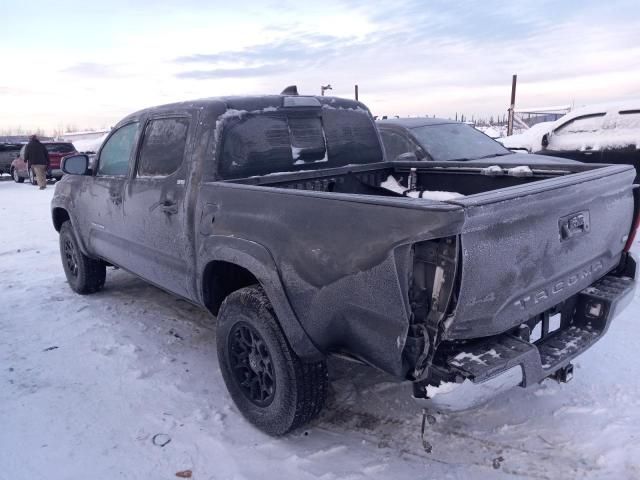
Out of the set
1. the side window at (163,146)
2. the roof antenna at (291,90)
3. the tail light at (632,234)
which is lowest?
the tail light at (632,234)

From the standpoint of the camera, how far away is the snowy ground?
8.98 ft

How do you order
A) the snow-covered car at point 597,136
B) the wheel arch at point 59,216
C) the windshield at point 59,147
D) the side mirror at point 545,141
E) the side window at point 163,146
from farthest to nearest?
the windshield at point 59,147
the side mirror at point 545,141
the snow-covered car at point 597,136
the wheel arch at point 59,216
the side window at point 163,146

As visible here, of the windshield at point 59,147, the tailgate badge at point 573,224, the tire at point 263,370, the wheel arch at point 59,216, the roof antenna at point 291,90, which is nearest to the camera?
the tailgate badge at point 573,224

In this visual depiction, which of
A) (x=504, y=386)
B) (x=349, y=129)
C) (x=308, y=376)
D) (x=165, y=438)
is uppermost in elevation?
(x=349, y=129)

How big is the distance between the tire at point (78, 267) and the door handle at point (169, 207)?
7.02 feet

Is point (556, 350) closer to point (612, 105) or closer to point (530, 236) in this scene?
point (530, 236)

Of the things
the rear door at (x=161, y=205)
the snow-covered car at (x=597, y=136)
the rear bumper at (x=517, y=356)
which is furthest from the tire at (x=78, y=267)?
the snow-covered car at (x=597, y=136)

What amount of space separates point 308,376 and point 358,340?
1.82ft

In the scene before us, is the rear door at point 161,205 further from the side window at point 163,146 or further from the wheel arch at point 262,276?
the wheel arch at point 262,276

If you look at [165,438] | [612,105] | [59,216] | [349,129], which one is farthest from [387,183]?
[612,105]

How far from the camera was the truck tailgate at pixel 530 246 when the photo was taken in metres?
2.12

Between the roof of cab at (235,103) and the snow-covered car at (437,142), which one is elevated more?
the roof of cab at (235,103)

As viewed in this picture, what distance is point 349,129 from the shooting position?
167 inches

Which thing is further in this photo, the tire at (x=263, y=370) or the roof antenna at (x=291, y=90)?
the roof antenna at (x=291, y=90)
